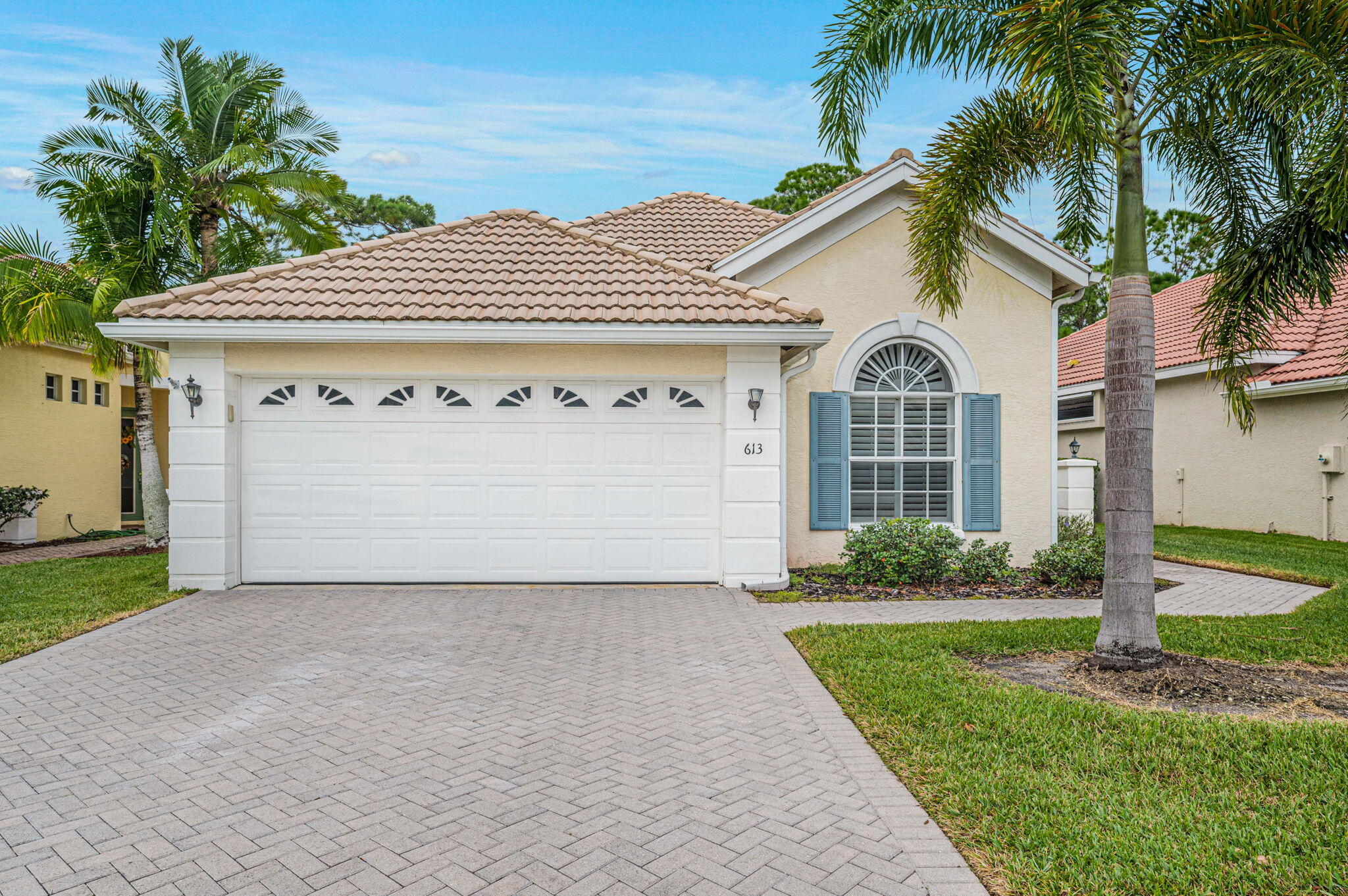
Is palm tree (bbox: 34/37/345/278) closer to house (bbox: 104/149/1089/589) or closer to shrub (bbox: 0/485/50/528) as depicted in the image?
house (bbox: 104/149/1089/589)

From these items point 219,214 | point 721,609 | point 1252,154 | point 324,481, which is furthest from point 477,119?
point 1252,154

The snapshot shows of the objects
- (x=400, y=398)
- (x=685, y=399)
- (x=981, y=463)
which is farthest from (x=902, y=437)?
(x=400, y=398)

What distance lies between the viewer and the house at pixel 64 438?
47.9 ft

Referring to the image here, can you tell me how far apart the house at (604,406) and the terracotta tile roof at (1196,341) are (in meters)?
3.31

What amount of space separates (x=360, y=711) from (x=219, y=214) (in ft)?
36.8

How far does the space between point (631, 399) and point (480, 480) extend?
80.0 inches

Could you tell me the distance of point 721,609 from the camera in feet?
27.1

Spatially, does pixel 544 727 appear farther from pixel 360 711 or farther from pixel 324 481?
pixel 324 481

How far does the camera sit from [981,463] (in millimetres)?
10547

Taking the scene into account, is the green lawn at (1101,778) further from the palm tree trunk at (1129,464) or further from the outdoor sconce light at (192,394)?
A: the outdoor sconce light at (192,394)

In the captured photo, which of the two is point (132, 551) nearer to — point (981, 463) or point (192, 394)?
point (192, 394)

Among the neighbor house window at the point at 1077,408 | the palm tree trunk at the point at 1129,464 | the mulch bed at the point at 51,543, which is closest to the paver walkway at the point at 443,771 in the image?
the palm tree trunk at the point at 1129,464

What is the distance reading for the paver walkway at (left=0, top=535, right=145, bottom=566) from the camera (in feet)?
42.4

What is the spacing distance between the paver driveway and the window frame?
4103 millimetres
